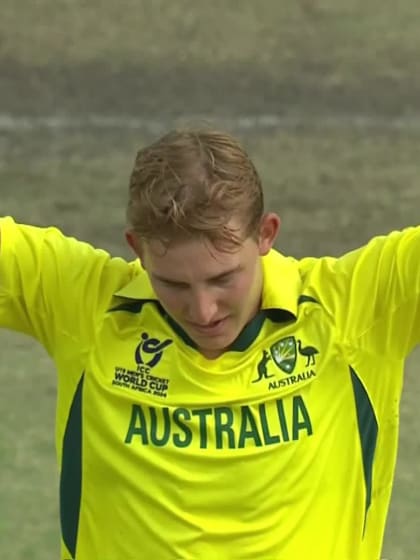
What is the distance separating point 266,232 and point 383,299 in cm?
25

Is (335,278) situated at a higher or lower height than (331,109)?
lower

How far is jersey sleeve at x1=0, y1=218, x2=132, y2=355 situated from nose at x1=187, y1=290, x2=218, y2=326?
281 mm

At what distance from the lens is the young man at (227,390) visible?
7.67ft

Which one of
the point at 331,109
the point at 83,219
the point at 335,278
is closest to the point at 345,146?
the point at 331,109

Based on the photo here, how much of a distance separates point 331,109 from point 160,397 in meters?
6.51

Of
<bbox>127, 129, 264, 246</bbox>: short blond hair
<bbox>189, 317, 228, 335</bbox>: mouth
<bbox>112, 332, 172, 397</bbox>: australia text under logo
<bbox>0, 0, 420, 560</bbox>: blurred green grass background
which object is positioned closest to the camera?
<bbox>127, 129, 264, 246</bbox>: short blond hair

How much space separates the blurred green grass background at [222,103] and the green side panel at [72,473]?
95.0 inches

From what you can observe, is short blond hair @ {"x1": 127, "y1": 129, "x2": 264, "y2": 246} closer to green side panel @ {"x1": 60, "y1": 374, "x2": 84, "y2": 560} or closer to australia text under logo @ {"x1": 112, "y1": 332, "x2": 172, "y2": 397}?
australia text under logo @ {"x1": 112, "y1": 332, "x2": 172, "y2": 397}

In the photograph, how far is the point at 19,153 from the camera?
8047mm

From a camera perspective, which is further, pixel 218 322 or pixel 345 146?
pixel 345 146

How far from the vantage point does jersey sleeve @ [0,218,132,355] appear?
246 centimetres

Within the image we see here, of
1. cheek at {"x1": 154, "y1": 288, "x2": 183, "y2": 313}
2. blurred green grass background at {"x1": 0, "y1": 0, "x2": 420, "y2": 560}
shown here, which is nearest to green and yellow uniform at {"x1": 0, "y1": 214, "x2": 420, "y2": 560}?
cheek at {"x1": 154, "y1": 288, "x2": 183, "y2": 313}

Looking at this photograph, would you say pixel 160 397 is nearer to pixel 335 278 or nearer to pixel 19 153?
pixel 335 278

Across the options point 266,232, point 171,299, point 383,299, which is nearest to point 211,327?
point 171,299
